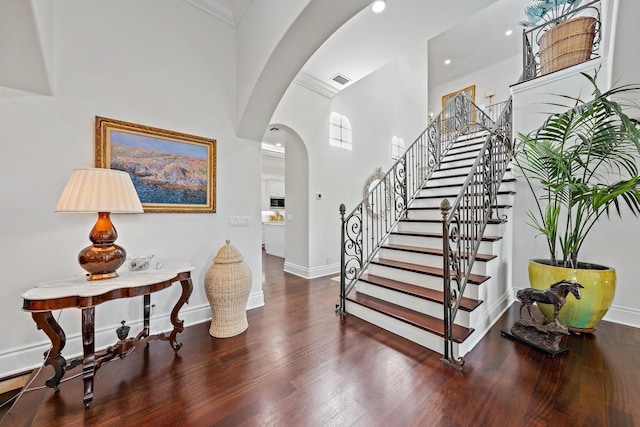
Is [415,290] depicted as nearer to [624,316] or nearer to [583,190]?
[583,190]

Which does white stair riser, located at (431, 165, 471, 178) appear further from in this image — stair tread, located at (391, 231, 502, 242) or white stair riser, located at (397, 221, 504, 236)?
stair tread, located at (391, 231, 502, 242)

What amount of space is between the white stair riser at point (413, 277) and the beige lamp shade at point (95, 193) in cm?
264

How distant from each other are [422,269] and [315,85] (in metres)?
3.38

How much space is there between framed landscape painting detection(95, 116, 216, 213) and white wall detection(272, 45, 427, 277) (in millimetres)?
1593

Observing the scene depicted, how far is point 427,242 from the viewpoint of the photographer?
317 cm

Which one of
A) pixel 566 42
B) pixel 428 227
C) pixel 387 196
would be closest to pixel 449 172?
pixel 387 196

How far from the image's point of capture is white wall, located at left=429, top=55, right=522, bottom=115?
7641 millimetres

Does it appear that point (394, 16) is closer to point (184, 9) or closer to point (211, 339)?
point (184, 9)

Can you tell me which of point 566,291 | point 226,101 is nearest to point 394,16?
point 226,101

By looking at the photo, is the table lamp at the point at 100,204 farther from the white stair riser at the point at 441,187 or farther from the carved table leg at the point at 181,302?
the white stair riser at the point at 441,187

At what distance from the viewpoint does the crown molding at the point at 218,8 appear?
8.57 ft

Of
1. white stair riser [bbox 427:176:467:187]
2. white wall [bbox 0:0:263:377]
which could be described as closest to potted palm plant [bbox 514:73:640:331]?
white stair riser [bbox 427:176:467:187]

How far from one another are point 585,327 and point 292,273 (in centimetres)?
388

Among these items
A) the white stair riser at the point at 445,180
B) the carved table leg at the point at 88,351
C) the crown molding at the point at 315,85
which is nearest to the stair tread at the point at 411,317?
the carved table leg at the point at 88,351
